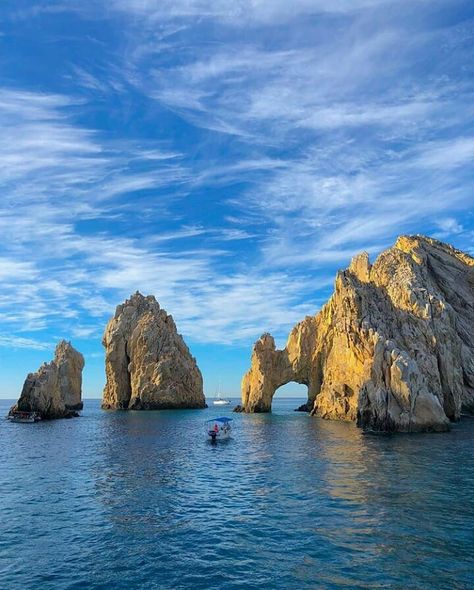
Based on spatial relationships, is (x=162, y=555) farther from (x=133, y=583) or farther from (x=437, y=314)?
(x=437, y=314)

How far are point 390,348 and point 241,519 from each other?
4958cm

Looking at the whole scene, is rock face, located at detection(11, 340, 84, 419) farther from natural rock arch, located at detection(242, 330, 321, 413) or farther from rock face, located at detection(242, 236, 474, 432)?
rock face, located at detection(242, 236, 474, 432)

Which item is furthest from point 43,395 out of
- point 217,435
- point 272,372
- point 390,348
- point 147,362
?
point 390,348

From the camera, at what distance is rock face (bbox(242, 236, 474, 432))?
223ft

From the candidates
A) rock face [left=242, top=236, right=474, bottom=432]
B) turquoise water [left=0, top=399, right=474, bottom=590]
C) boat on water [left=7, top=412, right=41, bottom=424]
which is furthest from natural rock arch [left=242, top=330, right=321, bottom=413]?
turquoise water [left=0, top=399, right=474, bottom=590]

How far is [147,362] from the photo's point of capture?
147 meters

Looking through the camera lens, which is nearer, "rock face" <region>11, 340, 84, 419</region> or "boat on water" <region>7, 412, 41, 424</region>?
"boat on water" <region>7, 412, 41, 424</region>

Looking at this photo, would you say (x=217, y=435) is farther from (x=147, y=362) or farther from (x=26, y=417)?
(x=147, y=362)

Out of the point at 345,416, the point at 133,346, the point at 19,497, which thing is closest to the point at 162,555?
the point at 19,497

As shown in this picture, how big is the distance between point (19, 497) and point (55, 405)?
82.6 m

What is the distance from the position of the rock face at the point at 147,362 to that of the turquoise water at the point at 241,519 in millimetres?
91207

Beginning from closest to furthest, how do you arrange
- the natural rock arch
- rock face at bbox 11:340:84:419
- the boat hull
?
the boat hull < rock face at bbox 11:340:84:419 < the natural rock arch

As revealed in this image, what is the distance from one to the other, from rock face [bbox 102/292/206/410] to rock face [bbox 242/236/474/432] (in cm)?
2737

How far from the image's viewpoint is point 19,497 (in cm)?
3359
